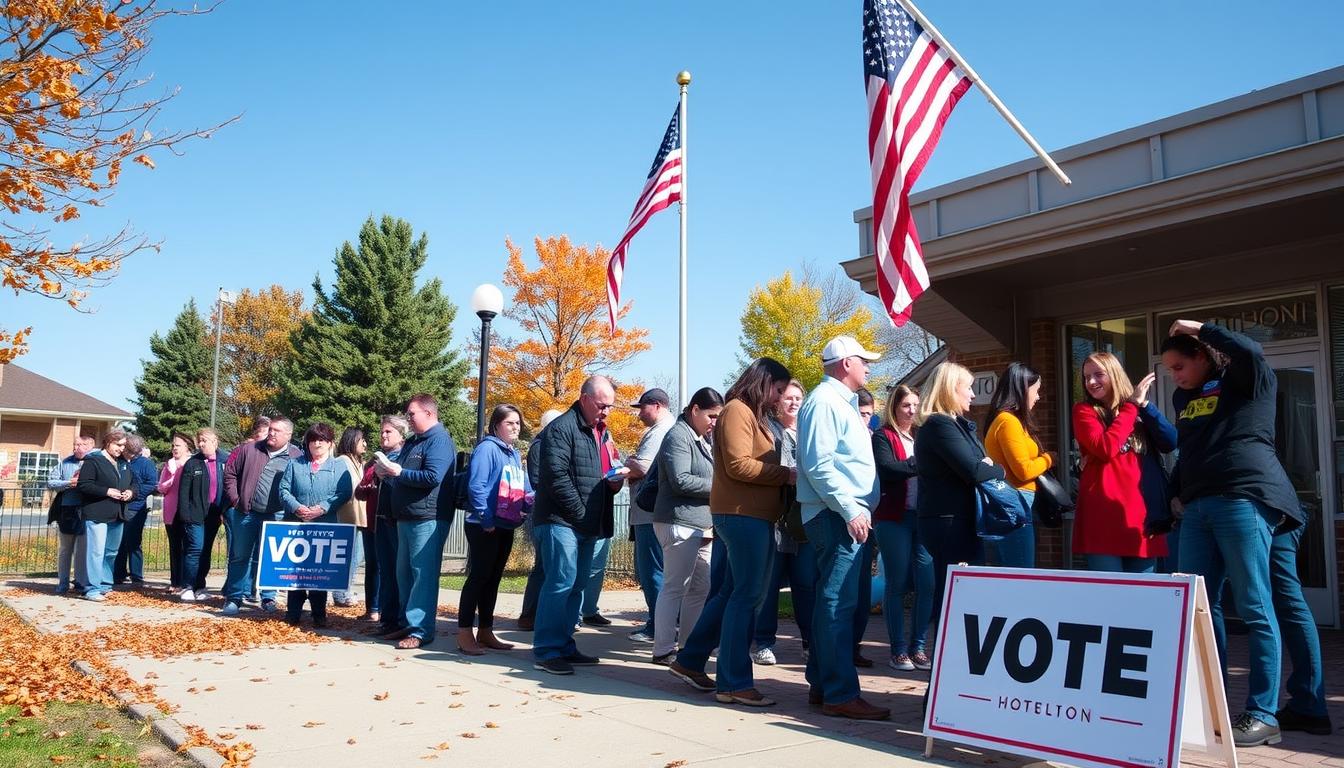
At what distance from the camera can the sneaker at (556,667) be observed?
→ 253 inches

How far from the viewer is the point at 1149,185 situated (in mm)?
7809

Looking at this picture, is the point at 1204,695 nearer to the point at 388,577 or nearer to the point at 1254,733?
the point at 1254,733

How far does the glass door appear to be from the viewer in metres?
8.41

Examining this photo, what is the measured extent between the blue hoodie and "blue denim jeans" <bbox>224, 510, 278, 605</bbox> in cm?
349

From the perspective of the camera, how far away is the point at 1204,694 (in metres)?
3.89

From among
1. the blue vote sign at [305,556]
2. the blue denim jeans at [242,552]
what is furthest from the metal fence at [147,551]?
the blue vote sign at [305,556]

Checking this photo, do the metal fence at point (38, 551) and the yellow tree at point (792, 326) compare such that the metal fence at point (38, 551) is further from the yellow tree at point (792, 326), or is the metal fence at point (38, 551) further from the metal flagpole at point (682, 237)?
the yellow tree at point (792, 326)

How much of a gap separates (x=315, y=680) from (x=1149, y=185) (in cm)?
709

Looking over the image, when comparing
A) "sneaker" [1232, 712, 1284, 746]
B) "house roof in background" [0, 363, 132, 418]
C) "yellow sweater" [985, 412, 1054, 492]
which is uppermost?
"house roof in background" [0, 363, 132, 418]

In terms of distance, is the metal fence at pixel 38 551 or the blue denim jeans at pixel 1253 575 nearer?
the blue denim jeans at pixel 1253 575

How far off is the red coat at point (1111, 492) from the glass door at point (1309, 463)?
4.14 metres

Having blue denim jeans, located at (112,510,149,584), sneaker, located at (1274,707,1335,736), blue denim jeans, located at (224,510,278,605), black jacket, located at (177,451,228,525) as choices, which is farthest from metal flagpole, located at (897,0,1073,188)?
blue denim jeans, located at (112,510,149,584)

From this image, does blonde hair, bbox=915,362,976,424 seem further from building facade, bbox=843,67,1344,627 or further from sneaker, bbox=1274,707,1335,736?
building facade, bbox=843,67,1344,627

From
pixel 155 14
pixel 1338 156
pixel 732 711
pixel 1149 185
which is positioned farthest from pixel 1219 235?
pixel 155 14
